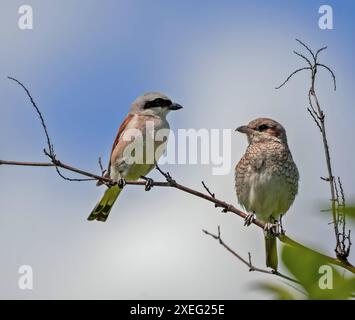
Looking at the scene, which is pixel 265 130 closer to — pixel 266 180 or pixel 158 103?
pixel 266 180

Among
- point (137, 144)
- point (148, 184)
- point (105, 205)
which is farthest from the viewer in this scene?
point (105, 205)

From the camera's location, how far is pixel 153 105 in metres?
7.16

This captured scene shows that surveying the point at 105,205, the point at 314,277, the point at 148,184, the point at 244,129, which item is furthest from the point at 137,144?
the point at 314,277

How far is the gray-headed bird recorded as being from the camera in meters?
6.67

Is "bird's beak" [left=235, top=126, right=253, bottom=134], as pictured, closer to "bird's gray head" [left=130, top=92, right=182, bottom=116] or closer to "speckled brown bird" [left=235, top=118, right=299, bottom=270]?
"speckled brown bird" [left=235, top=118, right=299, bottom=270]

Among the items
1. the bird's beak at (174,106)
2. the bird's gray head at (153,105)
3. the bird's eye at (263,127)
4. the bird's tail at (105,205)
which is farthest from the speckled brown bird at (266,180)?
the bird's tail at (105,205)

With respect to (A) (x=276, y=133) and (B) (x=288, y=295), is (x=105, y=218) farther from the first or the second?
Result: (B) (x=288, y=295)

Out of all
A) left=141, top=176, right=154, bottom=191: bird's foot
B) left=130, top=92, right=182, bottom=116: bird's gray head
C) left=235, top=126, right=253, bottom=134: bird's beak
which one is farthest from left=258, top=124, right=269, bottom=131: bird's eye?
left=141, top=176, right=154, bottom=191: bird's foot

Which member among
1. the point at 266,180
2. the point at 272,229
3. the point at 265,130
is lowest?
the point at 272,229

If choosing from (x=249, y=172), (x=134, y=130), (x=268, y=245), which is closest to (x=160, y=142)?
(x=134, y=130)

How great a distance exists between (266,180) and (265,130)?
0.75 m

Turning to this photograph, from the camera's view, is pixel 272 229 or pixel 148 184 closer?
pixel 148 184

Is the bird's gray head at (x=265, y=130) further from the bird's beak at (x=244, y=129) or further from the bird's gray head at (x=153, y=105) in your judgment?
the bird's gray head at (x=153, y=105)

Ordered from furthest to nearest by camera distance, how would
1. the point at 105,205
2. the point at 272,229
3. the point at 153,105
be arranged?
the point at 105,205 → the point at 153,105 → the point at 272,229
